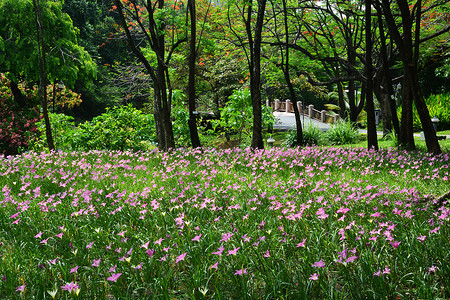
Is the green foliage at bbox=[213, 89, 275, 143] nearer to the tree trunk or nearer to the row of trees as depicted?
the row of trees

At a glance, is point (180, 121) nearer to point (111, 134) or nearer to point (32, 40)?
point (111, 134)

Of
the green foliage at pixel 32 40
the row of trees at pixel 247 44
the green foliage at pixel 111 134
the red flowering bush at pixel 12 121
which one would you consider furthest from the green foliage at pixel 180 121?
the red flowering bush at pixel 12 121

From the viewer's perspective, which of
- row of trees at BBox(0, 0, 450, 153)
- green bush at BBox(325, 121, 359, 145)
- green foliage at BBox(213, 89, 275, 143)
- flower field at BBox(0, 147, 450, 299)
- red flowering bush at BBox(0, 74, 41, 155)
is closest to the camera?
flower field at BBox(0, 147, 450, 299)

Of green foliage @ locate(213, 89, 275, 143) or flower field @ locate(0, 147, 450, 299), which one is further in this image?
green foliage @ locate(213, 89, 275, 143)

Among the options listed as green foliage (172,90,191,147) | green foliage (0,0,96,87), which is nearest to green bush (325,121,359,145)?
green foliage (172,90,191,147)

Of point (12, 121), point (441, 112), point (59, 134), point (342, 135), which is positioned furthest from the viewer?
point (441, 112)

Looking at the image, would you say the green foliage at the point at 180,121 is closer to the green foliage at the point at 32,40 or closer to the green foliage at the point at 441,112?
the green foliage at the point at 32,40

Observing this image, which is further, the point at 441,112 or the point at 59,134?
the point at 441,112

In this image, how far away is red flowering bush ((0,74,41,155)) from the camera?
669 inches

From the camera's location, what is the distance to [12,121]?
1712cm

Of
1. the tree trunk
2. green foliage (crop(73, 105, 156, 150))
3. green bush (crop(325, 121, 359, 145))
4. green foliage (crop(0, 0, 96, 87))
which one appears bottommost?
green bush (crop(325, 121, 359, 145))

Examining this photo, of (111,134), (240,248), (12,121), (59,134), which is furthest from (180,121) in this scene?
(240,248)

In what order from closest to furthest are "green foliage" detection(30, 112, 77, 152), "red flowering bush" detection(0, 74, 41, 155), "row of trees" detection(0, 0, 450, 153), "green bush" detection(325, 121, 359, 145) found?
"row of trees" detection(0, 0, 450, 153) → "green foliage" detection(30, 112, 77, 152) → "green bush" detection(325, 121, 359, 145) → "red flowering bush" detection(0, 74, 41, 155)

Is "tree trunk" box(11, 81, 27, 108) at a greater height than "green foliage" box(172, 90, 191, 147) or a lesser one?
greater
